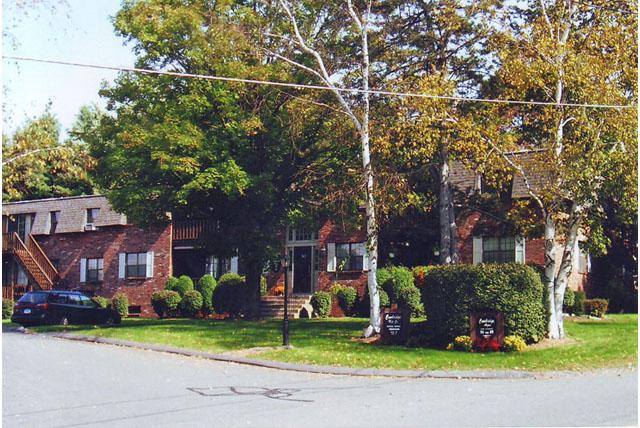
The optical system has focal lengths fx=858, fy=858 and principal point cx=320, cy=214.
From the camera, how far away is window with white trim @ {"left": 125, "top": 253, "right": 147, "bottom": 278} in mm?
37062

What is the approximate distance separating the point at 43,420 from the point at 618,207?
12.9 meters

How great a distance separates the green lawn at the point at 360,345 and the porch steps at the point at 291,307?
4.48 m

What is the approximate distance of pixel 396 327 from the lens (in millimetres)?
19484

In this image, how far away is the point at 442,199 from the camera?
79.4 ft

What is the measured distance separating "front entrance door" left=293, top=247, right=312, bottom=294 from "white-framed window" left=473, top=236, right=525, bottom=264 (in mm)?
7827

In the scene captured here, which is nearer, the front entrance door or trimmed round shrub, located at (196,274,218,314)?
trimmed round shrub, located at (196,274,218,314)

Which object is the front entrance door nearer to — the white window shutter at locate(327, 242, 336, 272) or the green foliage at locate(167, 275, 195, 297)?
the white window shutter at locate(327, 242, 336, 272)

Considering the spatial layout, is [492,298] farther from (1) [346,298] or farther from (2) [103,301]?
(2) [103,301]

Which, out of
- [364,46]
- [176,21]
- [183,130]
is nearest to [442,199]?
[364,46]

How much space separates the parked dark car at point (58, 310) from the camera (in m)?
27.8

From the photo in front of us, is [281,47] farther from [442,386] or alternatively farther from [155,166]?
[442,386]

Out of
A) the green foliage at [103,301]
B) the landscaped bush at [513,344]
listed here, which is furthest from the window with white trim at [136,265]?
the landscaped bush at [513,344]

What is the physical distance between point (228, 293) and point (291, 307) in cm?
277

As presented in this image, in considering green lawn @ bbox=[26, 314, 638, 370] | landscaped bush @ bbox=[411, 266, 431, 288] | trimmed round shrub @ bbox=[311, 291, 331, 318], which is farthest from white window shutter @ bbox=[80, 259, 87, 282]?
landscaped bush @ bbox=[411, 266, 431, 288]
